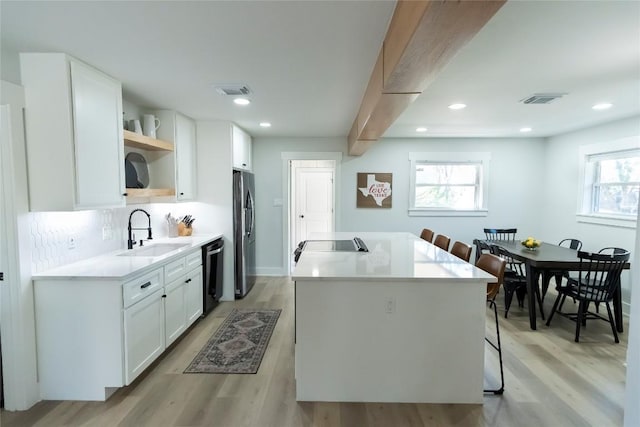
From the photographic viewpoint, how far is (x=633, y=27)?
1730 mm

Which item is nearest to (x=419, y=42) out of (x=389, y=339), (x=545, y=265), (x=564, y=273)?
(x=389, y=339)

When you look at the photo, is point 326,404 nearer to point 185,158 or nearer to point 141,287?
point 141,287

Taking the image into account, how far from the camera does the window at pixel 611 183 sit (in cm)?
386

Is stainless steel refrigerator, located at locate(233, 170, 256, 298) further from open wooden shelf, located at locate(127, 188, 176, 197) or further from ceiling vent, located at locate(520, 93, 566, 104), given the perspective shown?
ceiling vent, located at locate(520, 93, 566, 104)

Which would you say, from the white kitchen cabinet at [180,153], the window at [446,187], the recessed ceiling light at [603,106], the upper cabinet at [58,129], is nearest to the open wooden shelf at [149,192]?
the white kitchen cabinet at [180,153]

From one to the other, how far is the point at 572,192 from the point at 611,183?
1.78 ft

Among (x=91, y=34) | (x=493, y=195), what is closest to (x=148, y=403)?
(x=91, y=34)

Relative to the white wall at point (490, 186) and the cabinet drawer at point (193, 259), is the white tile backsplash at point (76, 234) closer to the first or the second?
the cabinet drawer at point (193, 259)

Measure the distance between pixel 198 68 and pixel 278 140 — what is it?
2944 millimetres

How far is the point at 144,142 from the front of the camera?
2.95m

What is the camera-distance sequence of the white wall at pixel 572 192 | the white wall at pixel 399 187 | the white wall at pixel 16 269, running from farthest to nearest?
the white wall at pixel 399 187 < the white wall at pixel 572 192 < the white wall at pixel 16 269

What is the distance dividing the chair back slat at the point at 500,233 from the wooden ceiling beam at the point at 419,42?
331 centimetres

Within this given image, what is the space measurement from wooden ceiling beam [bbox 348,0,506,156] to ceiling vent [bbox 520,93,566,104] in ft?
5.18

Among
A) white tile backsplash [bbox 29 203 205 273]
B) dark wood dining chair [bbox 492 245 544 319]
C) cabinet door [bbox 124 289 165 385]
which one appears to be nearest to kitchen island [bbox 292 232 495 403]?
cabinet door [bbox 124 289 165 385]
